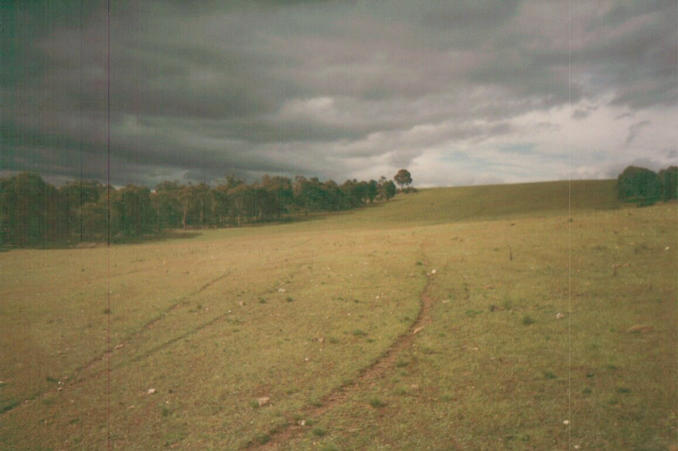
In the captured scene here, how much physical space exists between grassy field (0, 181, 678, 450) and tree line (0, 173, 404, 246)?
36.5m

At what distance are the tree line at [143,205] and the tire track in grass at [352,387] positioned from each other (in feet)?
198

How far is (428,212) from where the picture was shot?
84.7m

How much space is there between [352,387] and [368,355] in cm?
198

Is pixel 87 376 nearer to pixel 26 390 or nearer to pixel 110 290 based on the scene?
pixel 26 390

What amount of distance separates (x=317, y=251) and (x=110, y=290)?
17.2m

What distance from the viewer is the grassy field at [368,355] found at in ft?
26.4

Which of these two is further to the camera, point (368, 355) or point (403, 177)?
point (403, 177)

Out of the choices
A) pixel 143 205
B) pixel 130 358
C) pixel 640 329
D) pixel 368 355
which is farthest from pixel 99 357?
pixel 143 205

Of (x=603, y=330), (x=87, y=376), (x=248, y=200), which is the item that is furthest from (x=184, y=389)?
(x=248, y=200)

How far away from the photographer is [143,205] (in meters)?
75.8

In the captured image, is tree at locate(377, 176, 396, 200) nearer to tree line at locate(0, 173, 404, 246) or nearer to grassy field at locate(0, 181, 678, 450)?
tree line at locate(0, 173, 404, 246)

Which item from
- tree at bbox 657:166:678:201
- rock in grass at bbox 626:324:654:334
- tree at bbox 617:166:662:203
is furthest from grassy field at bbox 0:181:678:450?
tree at bbox 617:166:662:203

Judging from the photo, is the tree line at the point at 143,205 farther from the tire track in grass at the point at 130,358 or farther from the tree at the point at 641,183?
the tree at the point at 641,183

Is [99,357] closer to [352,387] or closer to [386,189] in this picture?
[352,387]
